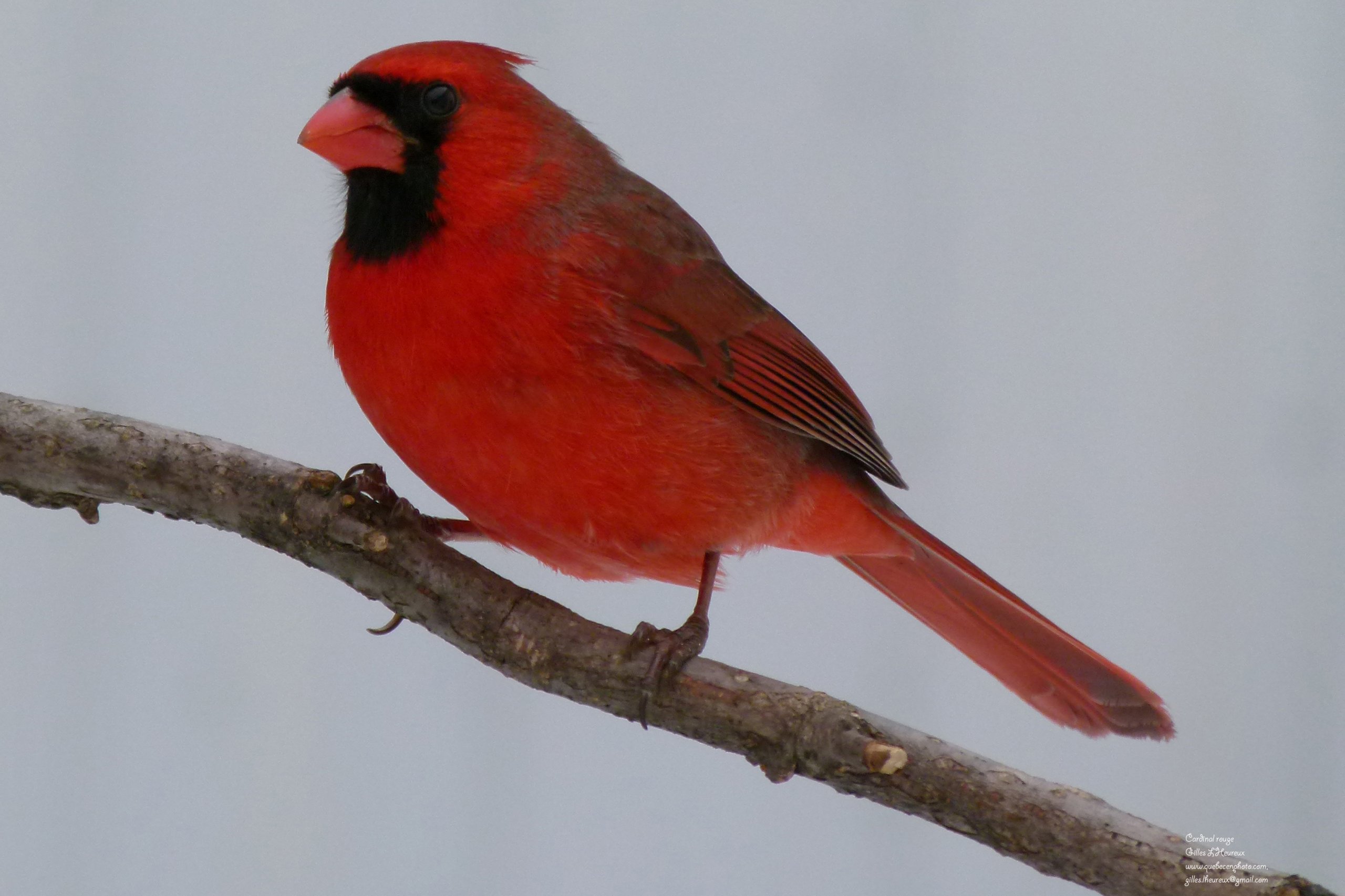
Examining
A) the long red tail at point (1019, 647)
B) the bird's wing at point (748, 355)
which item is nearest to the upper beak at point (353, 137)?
the bird's wing at point (748, 355)

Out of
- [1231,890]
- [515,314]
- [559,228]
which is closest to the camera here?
[1231,890]

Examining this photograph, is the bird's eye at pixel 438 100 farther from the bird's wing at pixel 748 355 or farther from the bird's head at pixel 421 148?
the bird's wing at pixel 748 355

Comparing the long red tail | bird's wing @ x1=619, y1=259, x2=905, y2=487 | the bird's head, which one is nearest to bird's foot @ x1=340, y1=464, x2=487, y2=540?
the bird's head

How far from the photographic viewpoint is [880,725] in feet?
6.15

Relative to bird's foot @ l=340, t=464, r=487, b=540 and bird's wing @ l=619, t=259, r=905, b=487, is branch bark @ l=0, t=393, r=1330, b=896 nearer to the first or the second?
bird's foot @ l=340, t=464, r=487, b=540

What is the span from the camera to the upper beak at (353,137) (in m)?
1.99

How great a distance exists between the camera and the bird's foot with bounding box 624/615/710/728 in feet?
6.32

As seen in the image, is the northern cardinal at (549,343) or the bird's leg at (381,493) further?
the bird's leg at (381,493)

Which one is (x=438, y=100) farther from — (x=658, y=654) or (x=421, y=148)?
(x=658, y=654)

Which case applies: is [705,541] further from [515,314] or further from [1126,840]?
[1126,840]

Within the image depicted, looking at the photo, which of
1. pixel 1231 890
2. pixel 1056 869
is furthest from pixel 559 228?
pixel 1231 890

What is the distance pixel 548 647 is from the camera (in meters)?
1.96

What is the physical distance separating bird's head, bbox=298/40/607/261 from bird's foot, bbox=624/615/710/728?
67cm

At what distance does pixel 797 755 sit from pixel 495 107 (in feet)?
3.60
